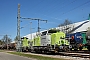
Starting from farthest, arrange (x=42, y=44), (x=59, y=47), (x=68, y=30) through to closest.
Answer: (x=68, y=30), (x=42, y=44), (x=59, y=47)

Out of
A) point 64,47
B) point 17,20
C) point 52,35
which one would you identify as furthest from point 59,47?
point 17,20

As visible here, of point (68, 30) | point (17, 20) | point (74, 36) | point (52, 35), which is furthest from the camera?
point (68, 30)

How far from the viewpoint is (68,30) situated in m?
71.8

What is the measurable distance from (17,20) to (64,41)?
17160 mm

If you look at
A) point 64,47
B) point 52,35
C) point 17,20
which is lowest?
point 64,47

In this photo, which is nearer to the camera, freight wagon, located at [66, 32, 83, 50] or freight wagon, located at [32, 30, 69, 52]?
freight wagon, located at [32, 30, 69, 52]

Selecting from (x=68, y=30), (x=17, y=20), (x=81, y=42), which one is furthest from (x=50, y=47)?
(x=68, y=30)

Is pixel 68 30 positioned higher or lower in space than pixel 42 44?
higher

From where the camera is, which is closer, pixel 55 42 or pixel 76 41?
pixel 55 42

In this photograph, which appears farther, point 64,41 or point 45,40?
point 45,40

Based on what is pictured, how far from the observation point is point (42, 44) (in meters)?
31.0

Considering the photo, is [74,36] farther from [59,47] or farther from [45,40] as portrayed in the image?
[59,47]

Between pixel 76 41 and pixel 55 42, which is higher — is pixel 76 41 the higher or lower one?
the higher one

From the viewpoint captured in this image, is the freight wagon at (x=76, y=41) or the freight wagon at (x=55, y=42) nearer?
Result: the freight wagon at (x=55, y=42)
